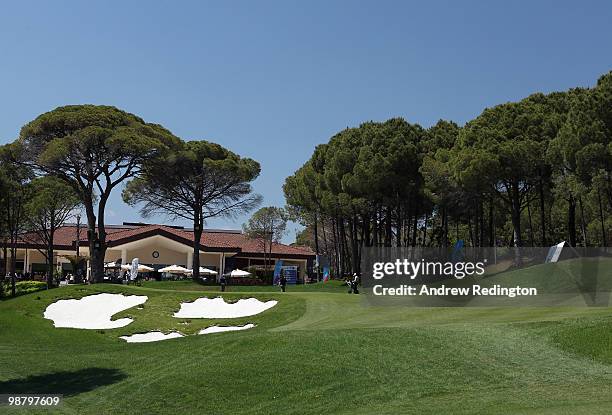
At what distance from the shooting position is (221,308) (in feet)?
111

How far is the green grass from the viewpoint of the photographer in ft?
45.4

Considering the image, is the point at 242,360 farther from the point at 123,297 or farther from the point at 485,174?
the point at 485,174

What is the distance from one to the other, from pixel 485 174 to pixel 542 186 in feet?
13.9

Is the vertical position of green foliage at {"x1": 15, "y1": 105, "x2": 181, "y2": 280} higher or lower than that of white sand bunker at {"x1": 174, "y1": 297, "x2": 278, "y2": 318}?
higher

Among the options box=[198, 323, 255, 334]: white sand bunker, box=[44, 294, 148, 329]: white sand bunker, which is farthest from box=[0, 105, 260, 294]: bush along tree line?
box=[198, 323, 255, 334]: white sand bunker

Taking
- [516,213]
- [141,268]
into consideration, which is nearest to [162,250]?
[141,268]

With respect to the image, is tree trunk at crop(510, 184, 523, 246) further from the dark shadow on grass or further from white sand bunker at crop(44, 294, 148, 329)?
the dark shadow on grass

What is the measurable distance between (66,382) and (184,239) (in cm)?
4831

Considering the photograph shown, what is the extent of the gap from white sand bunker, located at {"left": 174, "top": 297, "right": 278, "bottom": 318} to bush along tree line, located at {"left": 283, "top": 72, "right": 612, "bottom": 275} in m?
15.5

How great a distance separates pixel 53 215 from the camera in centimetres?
4909

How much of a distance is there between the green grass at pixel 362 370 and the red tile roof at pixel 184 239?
4182 cm

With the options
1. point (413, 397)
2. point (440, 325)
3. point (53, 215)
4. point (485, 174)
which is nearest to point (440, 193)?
point (485, 174)

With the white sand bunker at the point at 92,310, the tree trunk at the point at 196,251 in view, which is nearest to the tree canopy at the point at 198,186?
the tree trunk at the point at 196,251

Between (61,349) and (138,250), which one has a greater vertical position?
(138,250)
